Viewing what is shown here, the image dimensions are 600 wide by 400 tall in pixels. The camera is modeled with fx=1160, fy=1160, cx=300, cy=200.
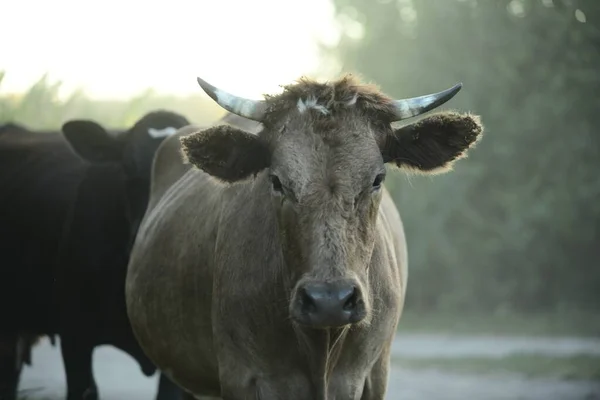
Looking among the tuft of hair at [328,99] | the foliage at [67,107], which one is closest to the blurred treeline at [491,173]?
the foliage at [67,107]

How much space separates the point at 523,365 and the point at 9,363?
6.42 meters

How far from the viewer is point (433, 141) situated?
5574 mm

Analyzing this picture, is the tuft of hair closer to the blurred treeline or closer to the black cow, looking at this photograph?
the black cow

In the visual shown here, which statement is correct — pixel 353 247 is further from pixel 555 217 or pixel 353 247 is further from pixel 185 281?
pixel 555 217

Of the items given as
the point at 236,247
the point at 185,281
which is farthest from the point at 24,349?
the point at 236,247

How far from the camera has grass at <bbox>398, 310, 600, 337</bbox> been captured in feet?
59.8

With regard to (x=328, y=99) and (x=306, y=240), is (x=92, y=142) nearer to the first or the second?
(x=328, y=99)

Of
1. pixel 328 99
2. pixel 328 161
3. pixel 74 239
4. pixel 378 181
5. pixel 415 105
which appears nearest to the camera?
pixel 328 161

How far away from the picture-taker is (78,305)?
365 inches

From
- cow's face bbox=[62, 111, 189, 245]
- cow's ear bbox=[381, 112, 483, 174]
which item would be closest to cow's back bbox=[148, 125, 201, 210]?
Result: cow's face bbox=[62, 111, 189, 245]

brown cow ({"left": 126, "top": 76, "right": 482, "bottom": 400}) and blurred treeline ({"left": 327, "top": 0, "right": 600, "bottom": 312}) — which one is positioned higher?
blurred treeline ({"left": 327, "top": 0, "right": 600, "bottom": 312})

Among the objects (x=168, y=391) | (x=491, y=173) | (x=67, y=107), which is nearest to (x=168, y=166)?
(x=168, y=391)

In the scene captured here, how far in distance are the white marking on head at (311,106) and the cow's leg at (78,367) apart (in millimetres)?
4511

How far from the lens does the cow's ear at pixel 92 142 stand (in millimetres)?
9953
